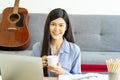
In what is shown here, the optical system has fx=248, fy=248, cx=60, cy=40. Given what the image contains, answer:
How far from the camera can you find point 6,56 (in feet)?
3.52

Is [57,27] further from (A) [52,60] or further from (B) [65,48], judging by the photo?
(A) [52,60]

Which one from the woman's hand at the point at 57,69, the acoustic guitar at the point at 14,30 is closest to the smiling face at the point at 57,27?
the woman's hand at the point at 57,69

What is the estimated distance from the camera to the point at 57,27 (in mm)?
1546

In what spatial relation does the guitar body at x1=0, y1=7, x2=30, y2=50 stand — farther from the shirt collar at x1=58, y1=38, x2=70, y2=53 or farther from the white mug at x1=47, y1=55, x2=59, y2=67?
the white mug at x1=47, y1=55, x2=59, y2=67

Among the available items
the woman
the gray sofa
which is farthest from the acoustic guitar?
the woman

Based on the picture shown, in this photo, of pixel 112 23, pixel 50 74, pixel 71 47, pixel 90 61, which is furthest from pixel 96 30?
pixel 50 74

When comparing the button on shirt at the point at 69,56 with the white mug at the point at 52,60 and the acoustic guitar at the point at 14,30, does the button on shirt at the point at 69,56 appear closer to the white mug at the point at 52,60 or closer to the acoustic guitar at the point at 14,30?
the white mug at the point at 52,60

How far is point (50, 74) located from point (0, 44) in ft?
4.40

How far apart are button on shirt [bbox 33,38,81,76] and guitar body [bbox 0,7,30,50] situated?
3.54 ft

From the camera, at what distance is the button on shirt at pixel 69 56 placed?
157 cm

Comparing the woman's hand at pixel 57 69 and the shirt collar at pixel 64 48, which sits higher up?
the shirt collar at pixel 64 48

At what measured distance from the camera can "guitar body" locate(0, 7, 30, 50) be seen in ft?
8.73

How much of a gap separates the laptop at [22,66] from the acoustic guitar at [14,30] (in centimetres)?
155

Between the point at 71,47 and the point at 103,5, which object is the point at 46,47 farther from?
the point at 103,5
